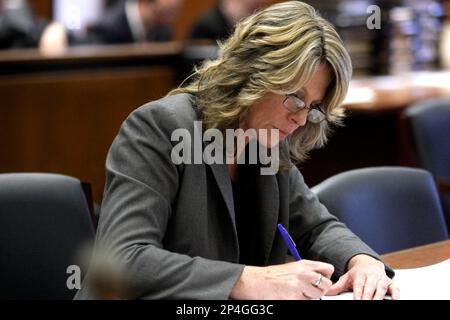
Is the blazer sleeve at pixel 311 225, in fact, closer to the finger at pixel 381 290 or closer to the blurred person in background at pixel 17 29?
the finger at pixel 381 290

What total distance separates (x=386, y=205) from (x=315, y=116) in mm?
624

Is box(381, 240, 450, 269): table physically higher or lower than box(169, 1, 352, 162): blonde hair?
lower

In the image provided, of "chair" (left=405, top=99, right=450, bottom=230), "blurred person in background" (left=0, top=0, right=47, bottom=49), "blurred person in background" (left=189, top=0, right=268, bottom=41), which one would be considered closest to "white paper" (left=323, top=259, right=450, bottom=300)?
"chair" (left=405, top=99, right=450, bottom=230)

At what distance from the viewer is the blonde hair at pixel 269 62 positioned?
1594mm

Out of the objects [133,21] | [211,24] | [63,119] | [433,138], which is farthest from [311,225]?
[133,21]

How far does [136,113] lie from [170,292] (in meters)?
0.38

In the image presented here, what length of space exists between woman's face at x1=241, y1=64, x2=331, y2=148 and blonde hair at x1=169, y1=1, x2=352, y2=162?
22 mm

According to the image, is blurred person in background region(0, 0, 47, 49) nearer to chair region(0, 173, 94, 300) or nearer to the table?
chair region(0, 173, 94, 300)

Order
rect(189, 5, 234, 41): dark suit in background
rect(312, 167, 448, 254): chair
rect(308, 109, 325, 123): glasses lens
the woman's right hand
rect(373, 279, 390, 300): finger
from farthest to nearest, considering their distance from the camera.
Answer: rect(189, 5, 234, 41): dark suit in background, rect(312, 167, 448, 254): chair, rect(308, 109, 325, 123): glasses lens, rect(373, 279, 390, 300): finger, the woman's right hand

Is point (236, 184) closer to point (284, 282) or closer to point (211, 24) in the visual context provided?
point (284, 282)

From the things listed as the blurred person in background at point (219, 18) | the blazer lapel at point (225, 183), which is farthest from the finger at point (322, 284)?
the blurred person in background at point (219, 18)

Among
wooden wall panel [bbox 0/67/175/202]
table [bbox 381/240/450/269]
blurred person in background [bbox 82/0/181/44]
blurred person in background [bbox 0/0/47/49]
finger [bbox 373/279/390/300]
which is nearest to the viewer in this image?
finger [bbox 373/279/390/300]

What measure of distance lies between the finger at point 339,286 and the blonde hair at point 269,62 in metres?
0.36

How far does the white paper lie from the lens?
1593 millimetres
